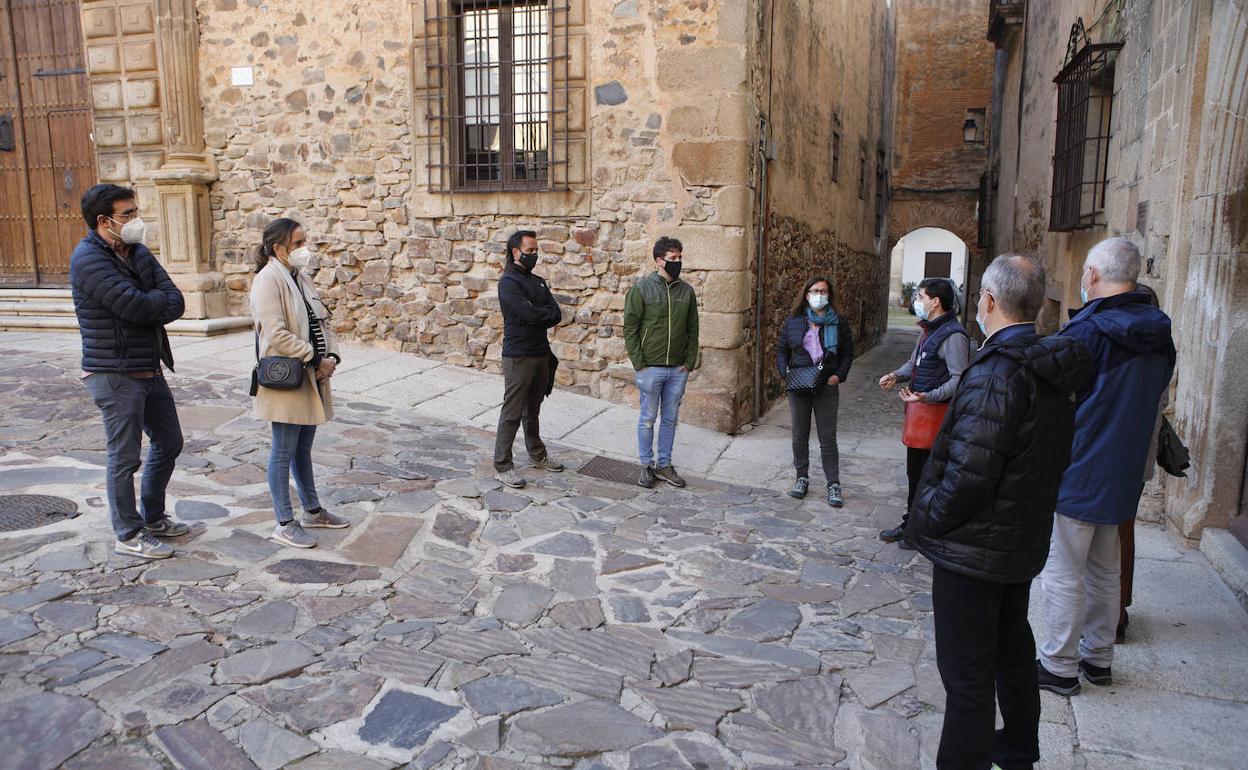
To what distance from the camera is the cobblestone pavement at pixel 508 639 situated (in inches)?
112

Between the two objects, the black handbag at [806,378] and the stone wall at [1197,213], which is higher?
the stone wall at [1197,213]

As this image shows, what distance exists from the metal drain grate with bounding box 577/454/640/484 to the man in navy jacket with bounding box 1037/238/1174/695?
135 inches

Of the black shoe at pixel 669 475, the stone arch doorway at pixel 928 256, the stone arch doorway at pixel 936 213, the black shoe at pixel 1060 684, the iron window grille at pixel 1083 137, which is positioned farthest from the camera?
the stone arch doorway at pixel 928 256

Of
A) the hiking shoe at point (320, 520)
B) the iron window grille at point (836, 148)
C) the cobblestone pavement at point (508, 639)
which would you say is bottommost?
the cobblestone pavement at point (508, 639)

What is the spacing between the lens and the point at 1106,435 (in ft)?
10.1

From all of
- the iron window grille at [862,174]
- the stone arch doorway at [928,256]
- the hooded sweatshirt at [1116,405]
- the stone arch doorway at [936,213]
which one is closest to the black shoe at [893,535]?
the hooded sweatshirt at [1116,405]

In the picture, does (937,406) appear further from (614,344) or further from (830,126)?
(830,126)

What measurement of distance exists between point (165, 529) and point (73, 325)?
20.7 feet

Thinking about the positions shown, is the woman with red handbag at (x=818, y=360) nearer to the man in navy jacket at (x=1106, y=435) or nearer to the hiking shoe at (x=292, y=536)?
the man in navy jacket at (x=1106, y=435)

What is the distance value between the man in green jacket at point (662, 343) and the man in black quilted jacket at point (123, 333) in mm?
2966

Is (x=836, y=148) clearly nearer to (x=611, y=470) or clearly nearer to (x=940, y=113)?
(x=611, y=470)

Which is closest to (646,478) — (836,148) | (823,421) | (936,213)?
(823,421)

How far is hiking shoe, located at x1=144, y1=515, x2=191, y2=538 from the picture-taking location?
4.28m

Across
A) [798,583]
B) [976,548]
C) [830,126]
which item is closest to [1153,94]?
[798,583]
